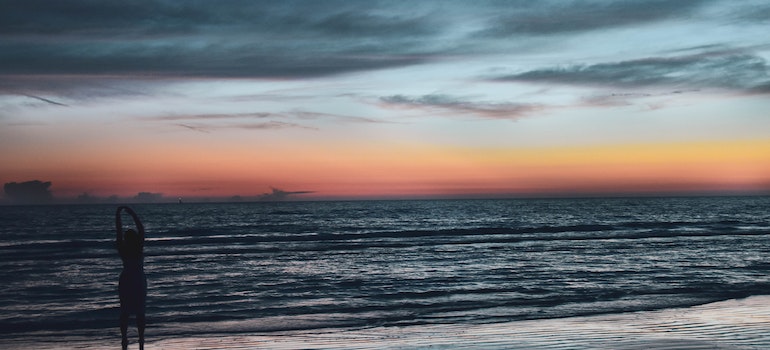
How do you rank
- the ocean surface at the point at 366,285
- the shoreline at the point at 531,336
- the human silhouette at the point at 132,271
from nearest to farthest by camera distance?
the human silhouette at the point at 132,271 → the shoreline at the point at 531,336 → the ocean surface at the point at 366,285

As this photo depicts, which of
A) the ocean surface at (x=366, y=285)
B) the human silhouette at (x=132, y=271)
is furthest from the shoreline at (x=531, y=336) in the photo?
the human silhouette at (x=132, y=271)

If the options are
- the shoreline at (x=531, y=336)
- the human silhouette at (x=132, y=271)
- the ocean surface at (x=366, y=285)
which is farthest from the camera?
the ocean surface at (x=366, y=285)

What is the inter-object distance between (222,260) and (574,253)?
50.7 ft

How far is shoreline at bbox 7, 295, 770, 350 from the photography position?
36.1ft

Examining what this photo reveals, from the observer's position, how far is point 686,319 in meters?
13.4

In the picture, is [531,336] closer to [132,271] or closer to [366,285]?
[132,271]

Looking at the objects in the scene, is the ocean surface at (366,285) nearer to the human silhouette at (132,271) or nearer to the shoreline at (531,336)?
the shoreline at (531,336)

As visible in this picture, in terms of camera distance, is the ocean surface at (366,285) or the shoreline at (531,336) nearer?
the shoreline at (531,336)

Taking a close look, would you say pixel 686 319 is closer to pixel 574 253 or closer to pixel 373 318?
pixel 373 318

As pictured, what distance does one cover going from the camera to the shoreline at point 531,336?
11016 mm

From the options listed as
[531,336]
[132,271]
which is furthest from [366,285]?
[132,271]

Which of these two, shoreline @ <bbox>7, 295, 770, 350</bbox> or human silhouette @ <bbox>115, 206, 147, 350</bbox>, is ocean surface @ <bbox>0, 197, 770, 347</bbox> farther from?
human silhouette @ <bbox>115, 206, 147, 350</bbox>

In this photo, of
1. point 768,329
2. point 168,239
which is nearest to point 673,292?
point 768,329

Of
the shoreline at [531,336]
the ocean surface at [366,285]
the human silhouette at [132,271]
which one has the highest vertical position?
the human silhouette at [132,271]
